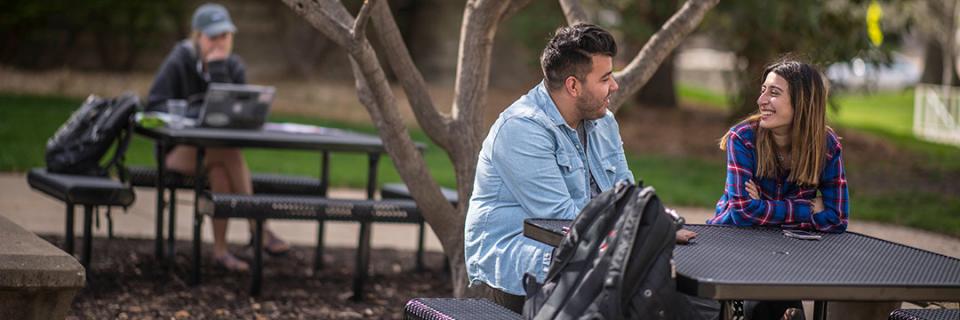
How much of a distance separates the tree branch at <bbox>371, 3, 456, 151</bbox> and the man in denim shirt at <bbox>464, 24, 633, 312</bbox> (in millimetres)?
1433

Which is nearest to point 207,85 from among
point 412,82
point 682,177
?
point 412,82

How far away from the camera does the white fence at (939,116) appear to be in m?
20.6

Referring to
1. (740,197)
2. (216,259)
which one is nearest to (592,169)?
(740,197)

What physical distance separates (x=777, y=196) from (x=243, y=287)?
3293mm

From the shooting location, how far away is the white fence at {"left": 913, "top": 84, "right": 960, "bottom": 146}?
67.5 feet

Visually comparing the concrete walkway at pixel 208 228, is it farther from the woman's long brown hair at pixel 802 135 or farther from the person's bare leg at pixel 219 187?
the woman's long brown hair at pixel 802 135

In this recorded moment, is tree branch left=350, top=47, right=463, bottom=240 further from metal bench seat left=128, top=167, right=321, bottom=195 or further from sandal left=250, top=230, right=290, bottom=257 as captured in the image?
sandal left=250, top=230, right=290, bottom=257

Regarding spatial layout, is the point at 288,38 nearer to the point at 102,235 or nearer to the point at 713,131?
the point at 713,131

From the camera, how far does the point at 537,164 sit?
432cm

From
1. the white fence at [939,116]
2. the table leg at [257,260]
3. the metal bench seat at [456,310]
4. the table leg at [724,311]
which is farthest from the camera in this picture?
the white fence at [939,116]

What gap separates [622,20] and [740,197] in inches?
421

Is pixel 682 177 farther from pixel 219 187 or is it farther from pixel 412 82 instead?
pixel 412 82

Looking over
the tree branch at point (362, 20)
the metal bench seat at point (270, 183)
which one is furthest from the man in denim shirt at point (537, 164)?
the metal bench seat at point (270, 183)

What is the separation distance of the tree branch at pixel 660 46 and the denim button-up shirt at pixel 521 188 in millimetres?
1523
